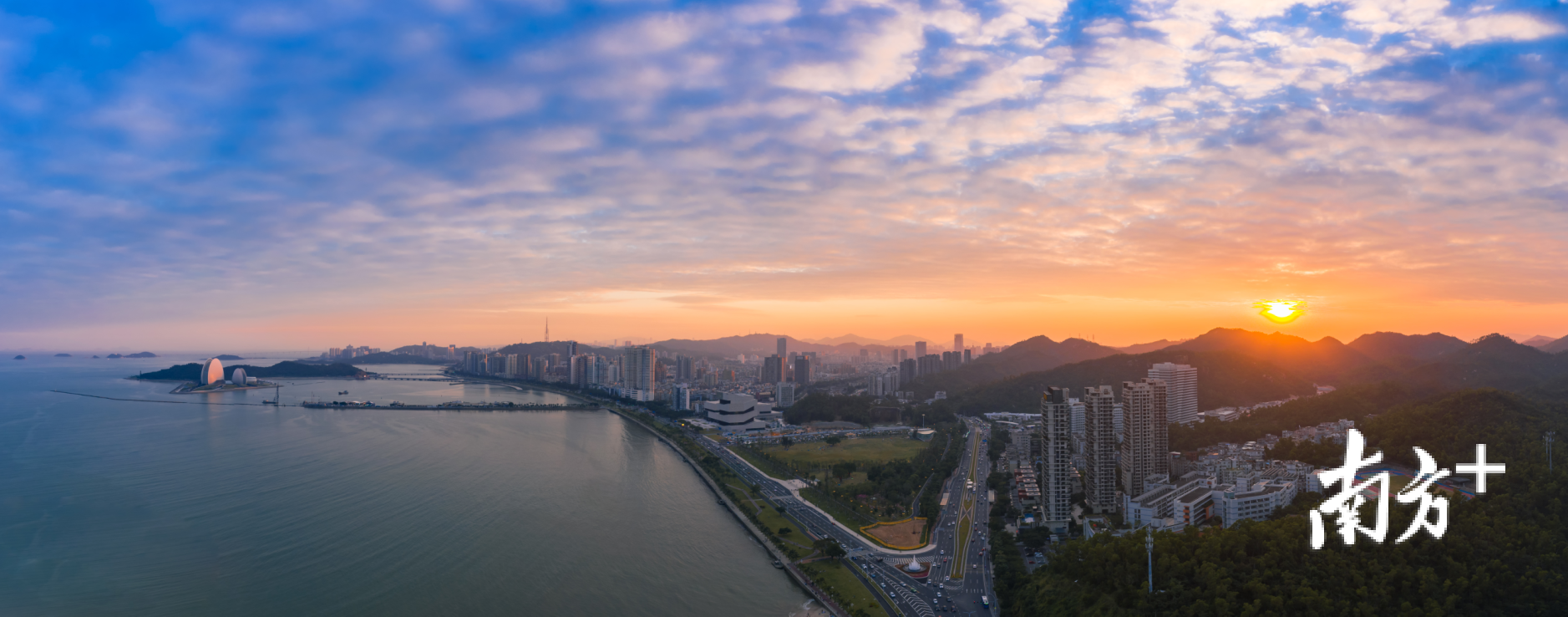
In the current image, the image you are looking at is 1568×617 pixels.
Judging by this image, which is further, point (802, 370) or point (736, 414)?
point (802, 370)

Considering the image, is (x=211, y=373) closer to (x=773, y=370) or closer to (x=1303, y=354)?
(x=773, y=370)

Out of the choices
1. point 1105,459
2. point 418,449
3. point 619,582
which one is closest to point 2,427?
point 418,449

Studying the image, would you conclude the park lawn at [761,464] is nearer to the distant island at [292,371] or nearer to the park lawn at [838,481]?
the park lawn at [838,481]

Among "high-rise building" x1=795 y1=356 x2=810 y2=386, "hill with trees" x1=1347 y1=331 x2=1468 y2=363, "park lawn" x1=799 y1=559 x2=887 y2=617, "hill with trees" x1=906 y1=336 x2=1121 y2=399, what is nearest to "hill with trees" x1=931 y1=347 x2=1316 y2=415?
"hill with trees" x1=906 y1=336 x2=1121 y2=399

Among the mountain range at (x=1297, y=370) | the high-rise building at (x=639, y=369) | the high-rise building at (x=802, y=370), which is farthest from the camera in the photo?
the high-rise building at (x=802, y=370)

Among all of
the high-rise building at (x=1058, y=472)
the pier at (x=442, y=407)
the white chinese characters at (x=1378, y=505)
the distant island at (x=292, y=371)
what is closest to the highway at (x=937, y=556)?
the high-rise building at (x=1058, y=472)

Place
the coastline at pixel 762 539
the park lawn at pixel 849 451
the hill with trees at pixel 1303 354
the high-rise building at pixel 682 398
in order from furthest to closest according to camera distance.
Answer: the high-rise building at pixel 682 398 < the hill with trees at pixel 1303 354 < the park lawn at pixel 849 451 < the coastline at pixel 762 539

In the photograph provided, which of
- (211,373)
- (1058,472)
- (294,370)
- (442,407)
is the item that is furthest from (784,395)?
(294,370)
